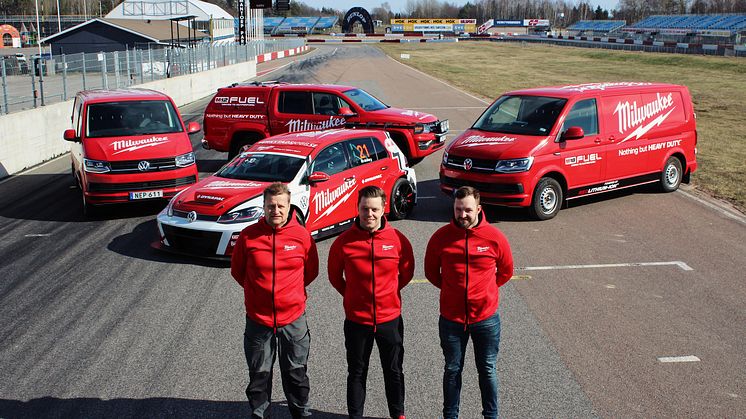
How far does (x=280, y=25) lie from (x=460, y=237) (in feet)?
546

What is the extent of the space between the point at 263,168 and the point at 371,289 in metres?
5.99

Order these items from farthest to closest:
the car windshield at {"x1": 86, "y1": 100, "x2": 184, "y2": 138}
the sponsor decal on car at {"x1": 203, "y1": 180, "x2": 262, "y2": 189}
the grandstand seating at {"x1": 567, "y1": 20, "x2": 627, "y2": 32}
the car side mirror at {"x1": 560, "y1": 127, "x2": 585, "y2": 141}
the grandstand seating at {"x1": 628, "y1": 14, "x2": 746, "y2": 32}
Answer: the grandstand seating at {"x1": 567, "y1": 20, "x2": 627, "y2": 32} → the grandstand seating at {"x1": 628, "y1": 14, "x2": 746, "y2": 32} → the car windshield at {"x1": 86, "y1": 100, "x2": 184, "y2": 138} → the car side mirror at {"x1": 560, "y1": 127, "x2": 585, "y2": 141} → the sponsor decal on car at {"x1": 203, "y1": 180, "x2": 262, "y2": 189}

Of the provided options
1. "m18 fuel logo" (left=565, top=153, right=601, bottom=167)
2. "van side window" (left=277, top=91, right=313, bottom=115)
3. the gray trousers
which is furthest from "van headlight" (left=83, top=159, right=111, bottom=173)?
the gray trousers

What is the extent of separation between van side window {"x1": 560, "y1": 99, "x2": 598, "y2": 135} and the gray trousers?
8642 millimetres

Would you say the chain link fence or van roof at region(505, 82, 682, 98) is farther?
the chain link fence

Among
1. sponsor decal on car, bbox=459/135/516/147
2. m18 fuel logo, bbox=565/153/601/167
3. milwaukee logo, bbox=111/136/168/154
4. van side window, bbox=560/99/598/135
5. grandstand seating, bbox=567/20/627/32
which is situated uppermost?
grandstand seating, bbox=567/20/627/32

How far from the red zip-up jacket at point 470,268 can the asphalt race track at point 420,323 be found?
1.08 m

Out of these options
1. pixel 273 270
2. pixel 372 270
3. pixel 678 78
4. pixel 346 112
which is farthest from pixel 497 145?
pixel 678 78

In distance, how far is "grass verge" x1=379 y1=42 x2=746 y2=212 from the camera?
17391 millimetres

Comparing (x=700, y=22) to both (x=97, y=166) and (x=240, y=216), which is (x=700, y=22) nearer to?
(x=97, y=166)

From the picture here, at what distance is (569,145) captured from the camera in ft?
41.6

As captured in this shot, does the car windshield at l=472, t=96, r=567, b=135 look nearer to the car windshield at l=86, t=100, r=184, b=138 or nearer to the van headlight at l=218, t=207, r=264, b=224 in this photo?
the van headlight at l=218, t=207, r=264, b=224

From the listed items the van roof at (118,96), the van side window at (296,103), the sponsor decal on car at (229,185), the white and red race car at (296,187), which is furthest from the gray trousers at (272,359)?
the van side window at (296,103)

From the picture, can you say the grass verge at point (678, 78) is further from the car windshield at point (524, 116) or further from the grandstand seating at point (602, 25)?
the grandstand seating at point (602, 25)
